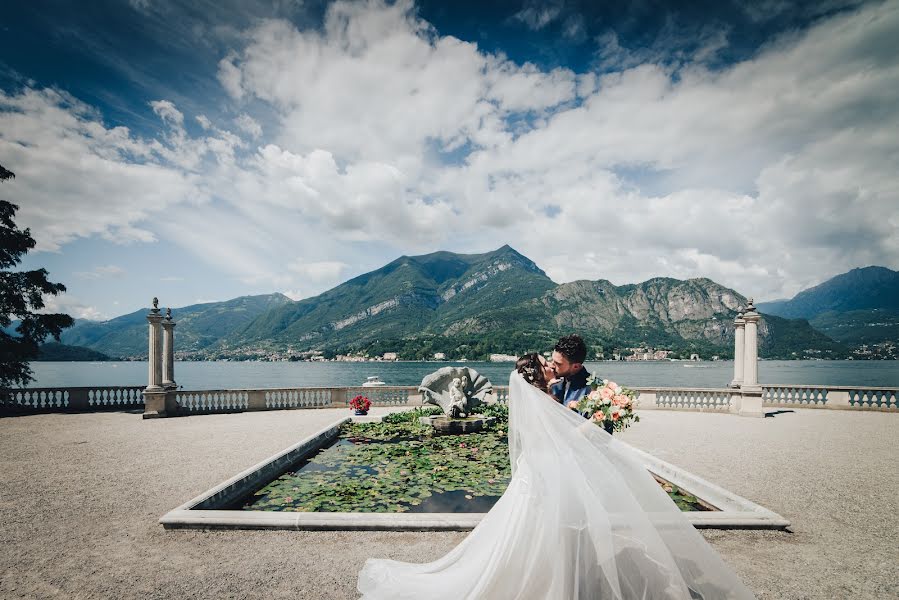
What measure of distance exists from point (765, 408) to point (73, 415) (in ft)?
79.3

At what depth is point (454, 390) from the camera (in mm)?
11703

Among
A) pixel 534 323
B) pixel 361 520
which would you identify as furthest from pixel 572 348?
pixel 534 323

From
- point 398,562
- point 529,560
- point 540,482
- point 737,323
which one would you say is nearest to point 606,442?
point 540,482

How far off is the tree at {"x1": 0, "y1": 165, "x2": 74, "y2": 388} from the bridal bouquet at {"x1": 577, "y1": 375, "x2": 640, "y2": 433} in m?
20.3

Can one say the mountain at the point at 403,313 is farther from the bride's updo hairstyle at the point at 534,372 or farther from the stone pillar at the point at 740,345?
the bride's updo hairstyle at the point at 534,372

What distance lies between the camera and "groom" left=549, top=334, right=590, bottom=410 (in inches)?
150

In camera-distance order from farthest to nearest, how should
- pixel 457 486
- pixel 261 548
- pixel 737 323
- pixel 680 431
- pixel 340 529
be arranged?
pixel 737 323 → pixel 680 431 → pixel 457 486 → pixel 340 529 → pixel 261 548

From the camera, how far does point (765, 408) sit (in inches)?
618

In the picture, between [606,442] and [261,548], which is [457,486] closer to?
[261,548]

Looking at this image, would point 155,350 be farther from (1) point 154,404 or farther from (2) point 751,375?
(2) point 751,375

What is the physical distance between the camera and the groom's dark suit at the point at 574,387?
404 centimetres

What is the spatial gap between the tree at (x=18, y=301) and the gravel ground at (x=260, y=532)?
24.6 feet

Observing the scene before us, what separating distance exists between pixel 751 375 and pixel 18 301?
26220mm

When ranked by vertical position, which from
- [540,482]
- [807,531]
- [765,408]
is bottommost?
[765,408]
